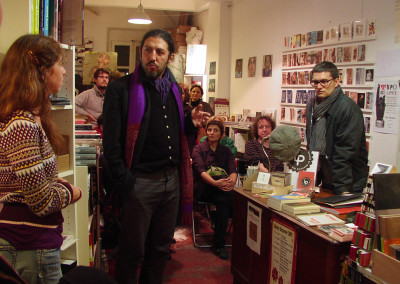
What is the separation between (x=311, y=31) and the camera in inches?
169

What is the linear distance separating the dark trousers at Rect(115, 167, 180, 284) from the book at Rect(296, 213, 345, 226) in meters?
0.74

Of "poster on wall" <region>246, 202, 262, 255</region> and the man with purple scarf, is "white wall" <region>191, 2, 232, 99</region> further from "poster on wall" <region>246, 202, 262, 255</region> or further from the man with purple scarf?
the man with purple scarf

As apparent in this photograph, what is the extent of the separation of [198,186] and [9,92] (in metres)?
2.64

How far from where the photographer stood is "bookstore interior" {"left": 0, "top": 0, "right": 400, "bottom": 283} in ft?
6.05

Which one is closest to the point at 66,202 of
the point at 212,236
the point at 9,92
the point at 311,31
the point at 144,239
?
the point at 9,92

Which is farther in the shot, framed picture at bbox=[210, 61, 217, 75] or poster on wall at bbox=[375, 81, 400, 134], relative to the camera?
framed picture at bbox=[210, 61, 217, 75]

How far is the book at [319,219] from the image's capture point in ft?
6.71

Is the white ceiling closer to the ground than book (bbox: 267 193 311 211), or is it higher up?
higher up

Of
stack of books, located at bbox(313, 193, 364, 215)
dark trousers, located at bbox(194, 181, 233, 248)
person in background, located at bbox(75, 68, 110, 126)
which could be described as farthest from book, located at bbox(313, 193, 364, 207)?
person in background, located at bbox(75, 68, 110, 126)

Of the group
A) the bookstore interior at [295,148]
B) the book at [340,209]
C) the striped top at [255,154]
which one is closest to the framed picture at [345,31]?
the bookstore interior at [295,148]

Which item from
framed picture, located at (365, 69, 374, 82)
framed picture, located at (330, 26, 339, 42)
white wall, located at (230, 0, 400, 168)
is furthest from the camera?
framed picture, located at (330, 26, 339, 42)

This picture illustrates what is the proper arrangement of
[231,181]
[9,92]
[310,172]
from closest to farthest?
1. [9,92]
2. [310,172]
3. [231,181]

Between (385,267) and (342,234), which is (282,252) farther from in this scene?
(385,267)

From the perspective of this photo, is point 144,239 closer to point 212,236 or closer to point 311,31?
point 212,236
